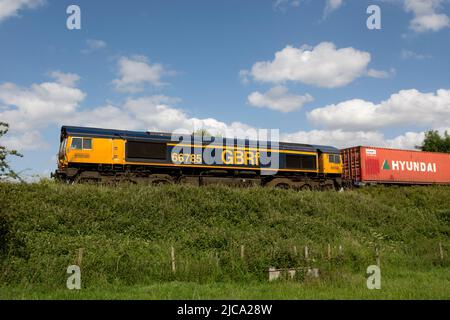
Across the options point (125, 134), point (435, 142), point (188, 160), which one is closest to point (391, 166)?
point (188, 160)

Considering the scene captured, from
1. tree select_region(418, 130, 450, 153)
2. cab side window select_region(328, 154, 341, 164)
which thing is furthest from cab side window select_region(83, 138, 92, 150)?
tree select_region(418, 130, 450, 153)

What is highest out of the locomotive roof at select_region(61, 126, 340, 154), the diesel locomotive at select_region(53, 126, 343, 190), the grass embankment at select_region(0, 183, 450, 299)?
the locomotive roof at select_region(61, 126, 340, 154)

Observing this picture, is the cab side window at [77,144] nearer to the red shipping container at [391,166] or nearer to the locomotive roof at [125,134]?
the locomotive roof at [125,134]

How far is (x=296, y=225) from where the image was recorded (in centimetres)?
1917

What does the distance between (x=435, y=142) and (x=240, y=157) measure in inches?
2321

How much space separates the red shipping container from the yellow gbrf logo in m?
10.6

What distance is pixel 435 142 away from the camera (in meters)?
69.9

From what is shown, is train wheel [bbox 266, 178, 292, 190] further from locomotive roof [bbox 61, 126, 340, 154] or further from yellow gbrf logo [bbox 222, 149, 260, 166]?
locomotive roof [bbox 61, 126, 340, 154]

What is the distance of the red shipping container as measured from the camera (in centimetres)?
3158

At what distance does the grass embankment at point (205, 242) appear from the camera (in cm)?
1158

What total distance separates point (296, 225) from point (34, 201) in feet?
41.9

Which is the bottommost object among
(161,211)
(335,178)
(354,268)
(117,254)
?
(354,268)
